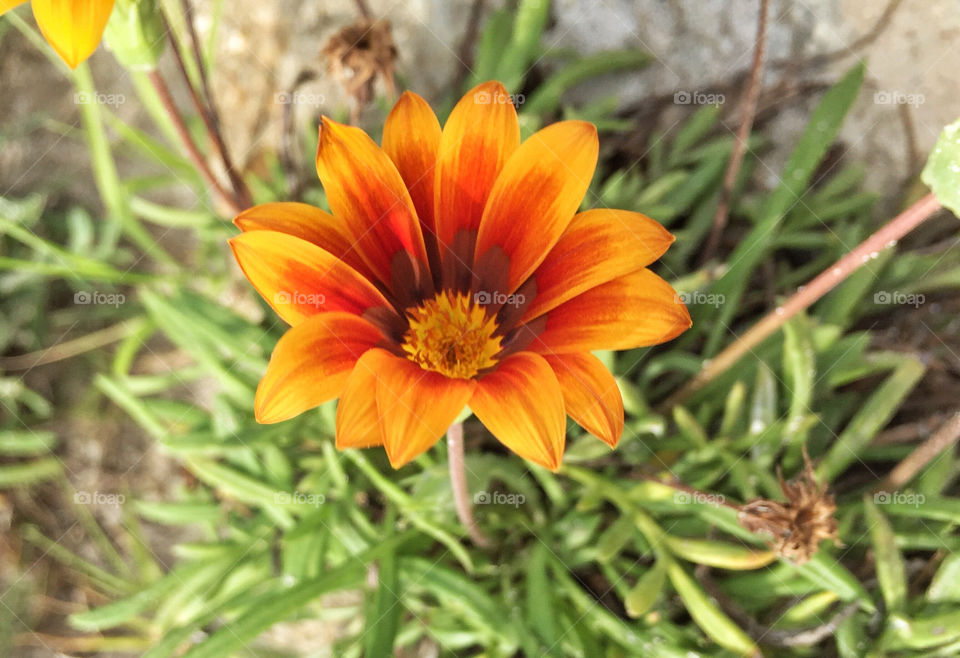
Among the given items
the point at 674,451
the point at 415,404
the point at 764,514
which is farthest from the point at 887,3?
the point at 415,404

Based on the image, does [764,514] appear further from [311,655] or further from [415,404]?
[311,655]
